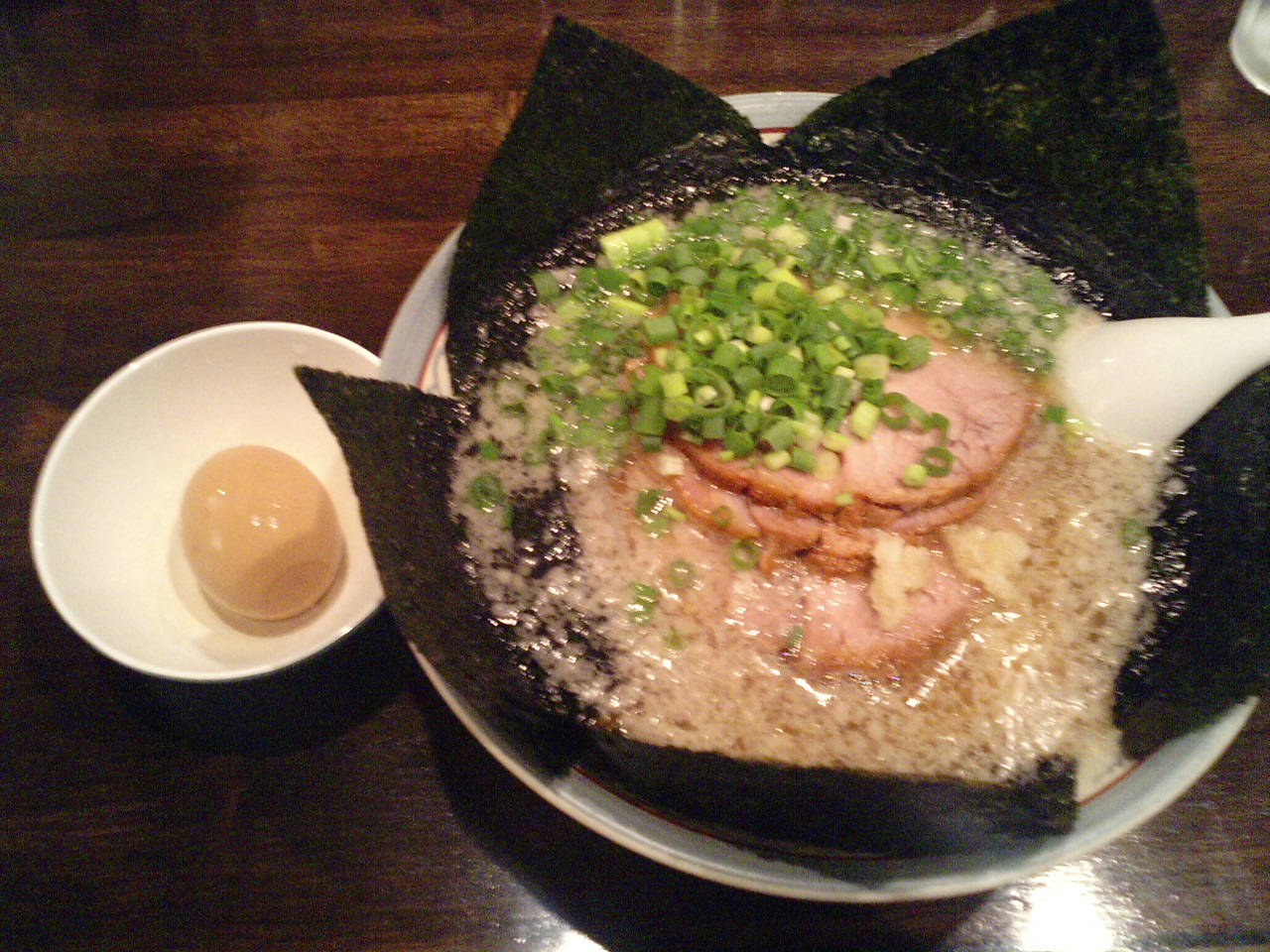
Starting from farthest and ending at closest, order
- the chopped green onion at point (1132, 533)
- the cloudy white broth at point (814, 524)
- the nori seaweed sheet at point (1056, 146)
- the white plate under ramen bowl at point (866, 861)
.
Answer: the nori seaweed sheet at point (1056, 146) < the chopped green onion at point (1132, 533) < the cloudy white broth at point (814, 524) < the white plate under ramen bowl at point (866, 861)

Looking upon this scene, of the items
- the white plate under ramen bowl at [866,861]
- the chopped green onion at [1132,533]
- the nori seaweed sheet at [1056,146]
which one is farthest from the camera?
the nori seaweed sheet at [1056,146]

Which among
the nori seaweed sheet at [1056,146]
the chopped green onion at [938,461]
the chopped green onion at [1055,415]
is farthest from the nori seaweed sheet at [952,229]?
the chopped green onion at [938,461]

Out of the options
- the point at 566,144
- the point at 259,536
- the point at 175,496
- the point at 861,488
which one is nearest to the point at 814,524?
the point at 861,488

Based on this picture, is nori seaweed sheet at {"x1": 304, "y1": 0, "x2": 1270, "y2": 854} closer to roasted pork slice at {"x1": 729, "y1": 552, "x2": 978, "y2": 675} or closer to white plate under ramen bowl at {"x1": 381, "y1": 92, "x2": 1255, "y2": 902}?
white plate under ramen bowl at {"x1": 381, "y1": 92, "x2": 1255, "y2": 902}

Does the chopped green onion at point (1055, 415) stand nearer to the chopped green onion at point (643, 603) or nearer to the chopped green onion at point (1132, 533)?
the chopped green onion at point (1132, 533)

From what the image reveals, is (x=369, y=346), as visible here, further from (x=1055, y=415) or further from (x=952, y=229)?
(x=1055, y=415)

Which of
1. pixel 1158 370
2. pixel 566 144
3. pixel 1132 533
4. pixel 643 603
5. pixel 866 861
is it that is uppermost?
pixel 566 144

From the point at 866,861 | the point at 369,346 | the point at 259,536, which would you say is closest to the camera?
the point at 866,861
